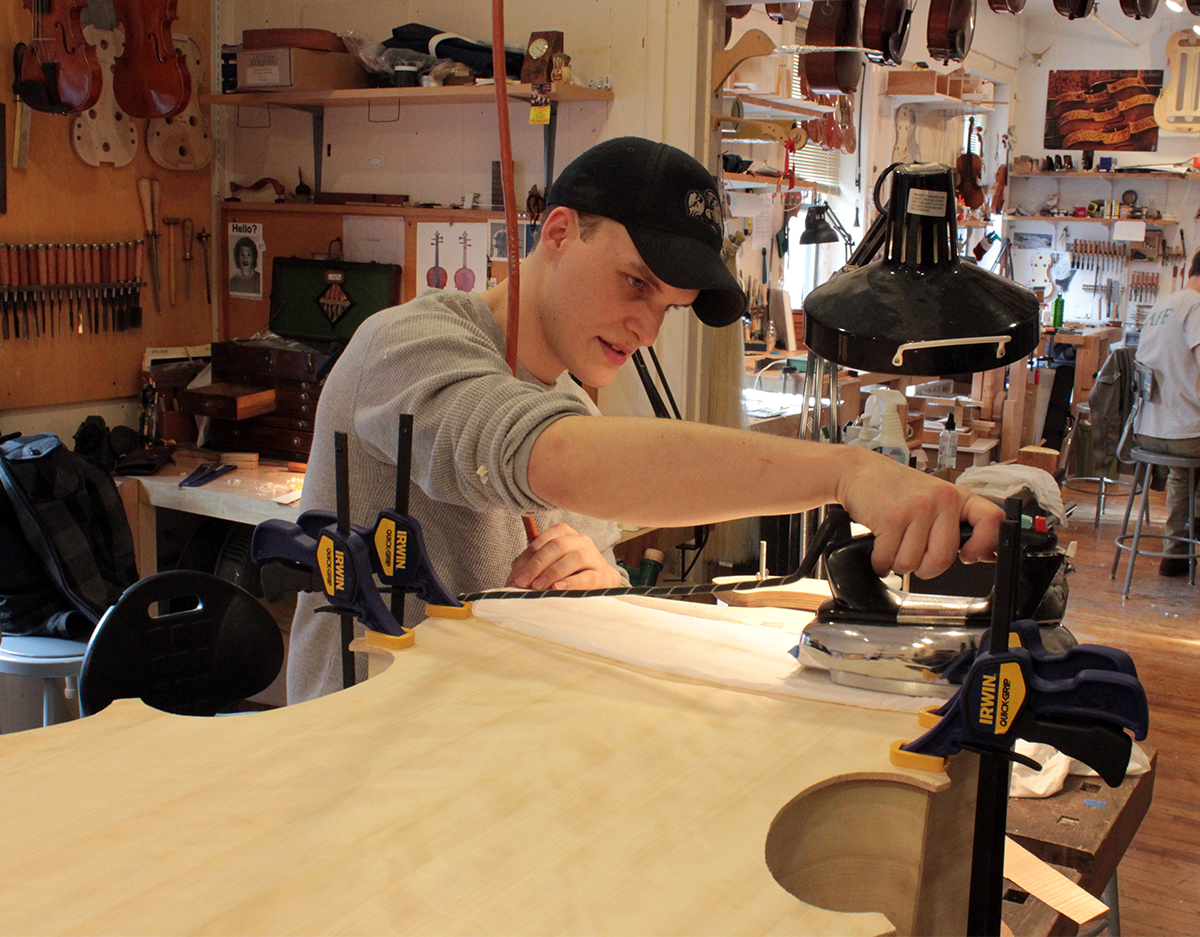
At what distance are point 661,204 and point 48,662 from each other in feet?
6.67

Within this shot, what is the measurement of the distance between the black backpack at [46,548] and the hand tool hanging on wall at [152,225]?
4.59 ft

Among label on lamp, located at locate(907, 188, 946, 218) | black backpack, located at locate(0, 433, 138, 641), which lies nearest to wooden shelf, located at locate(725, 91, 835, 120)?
black backpack, located at locate(0, 433, 138, 641)

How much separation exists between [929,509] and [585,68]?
9.79 feet

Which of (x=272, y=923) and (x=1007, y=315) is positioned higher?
(x=1007, y=315)

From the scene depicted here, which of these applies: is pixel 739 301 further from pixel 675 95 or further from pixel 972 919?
pixel 675 95

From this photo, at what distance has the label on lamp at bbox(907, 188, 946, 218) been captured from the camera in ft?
4.29

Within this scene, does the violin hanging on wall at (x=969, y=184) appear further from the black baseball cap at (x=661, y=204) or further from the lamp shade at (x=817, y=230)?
the black baseball cap at (x=661, y=204)

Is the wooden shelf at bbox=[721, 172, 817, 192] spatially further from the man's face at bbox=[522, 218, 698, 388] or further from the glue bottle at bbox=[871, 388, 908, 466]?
the man's face at bbox=[522, 218, 698, 388]

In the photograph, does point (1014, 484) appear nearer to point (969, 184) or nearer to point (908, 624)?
point (908, 624)

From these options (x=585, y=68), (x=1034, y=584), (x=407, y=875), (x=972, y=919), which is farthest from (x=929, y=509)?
(x=585, y=68)

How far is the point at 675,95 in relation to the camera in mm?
3457

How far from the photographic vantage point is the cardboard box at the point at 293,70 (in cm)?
366

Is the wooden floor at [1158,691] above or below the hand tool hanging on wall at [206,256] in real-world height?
below

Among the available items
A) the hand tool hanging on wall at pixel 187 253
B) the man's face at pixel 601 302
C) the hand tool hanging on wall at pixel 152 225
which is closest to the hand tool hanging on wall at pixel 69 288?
the hand tool hanging on wall at pixel 152 225
